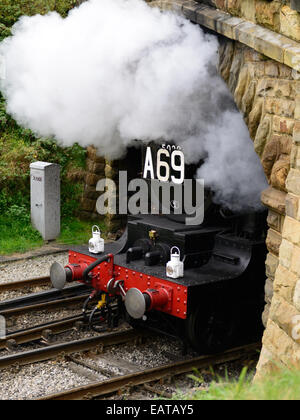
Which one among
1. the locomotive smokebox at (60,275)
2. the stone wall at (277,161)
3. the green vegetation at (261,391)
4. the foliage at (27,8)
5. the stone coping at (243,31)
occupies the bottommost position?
the locomotive smokebox at (60,275)

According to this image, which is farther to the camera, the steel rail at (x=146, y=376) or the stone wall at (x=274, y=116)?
the steel rail at (x=146, y=376)

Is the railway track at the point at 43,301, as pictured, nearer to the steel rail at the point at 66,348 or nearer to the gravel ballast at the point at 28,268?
the gravel ballast at the point at 28,268

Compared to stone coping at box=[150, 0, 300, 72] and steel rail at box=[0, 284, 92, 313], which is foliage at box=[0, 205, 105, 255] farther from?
stone coping at box=[150, 0, 300, 72]

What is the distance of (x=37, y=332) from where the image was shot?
676 centimetres

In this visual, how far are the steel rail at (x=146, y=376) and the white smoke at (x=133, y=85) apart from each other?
1510mm

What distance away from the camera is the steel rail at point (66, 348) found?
6.04m

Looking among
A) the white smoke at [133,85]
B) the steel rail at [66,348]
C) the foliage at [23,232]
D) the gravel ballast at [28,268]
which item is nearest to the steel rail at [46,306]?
the gravel ballast at [28,268]

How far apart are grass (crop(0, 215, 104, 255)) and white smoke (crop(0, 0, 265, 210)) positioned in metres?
2.89

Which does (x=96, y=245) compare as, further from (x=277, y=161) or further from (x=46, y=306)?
(x=277, y=161)

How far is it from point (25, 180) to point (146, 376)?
19.7 feet

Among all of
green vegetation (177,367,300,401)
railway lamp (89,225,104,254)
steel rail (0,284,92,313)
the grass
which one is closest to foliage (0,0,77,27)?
the grass

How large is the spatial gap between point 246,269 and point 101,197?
5352 mm
